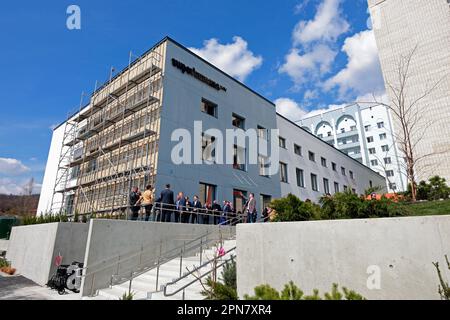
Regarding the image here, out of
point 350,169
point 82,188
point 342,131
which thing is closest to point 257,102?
point 82,188

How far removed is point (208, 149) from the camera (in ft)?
49.4

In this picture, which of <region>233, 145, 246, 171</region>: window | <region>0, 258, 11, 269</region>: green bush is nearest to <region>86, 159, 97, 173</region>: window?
<region>0, 258, 11, 269</region>: green bush

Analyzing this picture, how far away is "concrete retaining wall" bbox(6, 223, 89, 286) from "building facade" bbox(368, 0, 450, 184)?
17354mm

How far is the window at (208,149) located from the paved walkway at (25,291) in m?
8.96

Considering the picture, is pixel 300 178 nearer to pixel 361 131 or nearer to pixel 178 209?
pixel 178 209

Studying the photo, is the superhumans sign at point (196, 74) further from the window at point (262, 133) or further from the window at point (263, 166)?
the window at point (263, 166)

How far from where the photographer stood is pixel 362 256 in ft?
12.3

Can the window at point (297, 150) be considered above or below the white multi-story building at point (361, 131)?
below

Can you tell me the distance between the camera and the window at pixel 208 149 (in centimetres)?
1471

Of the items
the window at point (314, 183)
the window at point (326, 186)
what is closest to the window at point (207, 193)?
the window at point (314, 183)

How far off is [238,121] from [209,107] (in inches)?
108

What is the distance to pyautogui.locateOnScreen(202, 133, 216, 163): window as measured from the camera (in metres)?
14.7

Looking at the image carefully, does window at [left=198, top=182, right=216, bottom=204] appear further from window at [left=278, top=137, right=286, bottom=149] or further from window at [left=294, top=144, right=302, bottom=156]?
window at [left=294, top=144, right=302, bottom=156]

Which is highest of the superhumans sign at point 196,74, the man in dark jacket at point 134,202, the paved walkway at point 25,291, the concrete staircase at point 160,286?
the superhumans sign at point 196,74
